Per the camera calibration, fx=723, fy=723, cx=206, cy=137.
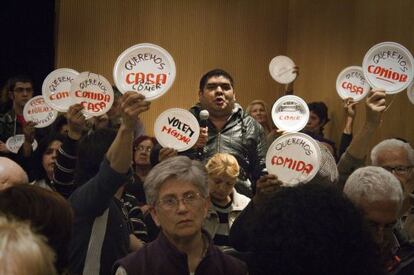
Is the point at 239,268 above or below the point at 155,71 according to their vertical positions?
below

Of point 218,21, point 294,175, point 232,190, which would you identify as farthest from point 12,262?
point 218,21

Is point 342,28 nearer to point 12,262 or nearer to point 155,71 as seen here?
point 155,71

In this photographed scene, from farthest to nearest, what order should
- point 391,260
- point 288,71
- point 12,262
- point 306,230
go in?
point 288,71
point 391,260
point 306,230
point 12,262

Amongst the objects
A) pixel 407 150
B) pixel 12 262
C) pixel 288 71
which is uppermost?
pixel 12 262

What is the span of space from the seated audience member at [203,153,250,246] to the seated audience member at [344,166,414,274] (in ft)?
4.21

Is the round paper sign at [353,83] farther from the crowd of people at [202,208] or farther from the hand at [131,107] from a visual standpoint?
the hand at [131,107]

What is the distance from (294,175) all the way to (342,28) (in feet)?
15.5

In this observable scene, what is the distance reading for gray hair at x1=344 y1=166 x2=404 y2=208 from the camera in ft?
8.98

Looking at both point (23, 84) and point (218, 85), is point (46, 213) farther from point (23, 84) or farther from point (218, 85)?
point (23, 84)

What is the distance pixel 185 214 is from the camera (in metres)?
2.72

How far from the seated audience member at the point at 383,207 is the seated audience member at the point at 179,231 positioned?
51cm

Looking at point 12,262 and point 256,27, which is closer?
point 12,262

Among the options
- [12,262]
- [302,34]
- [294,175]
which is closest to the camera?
[12,262]

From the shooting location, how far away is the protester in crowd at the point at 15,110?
6.07 meters
